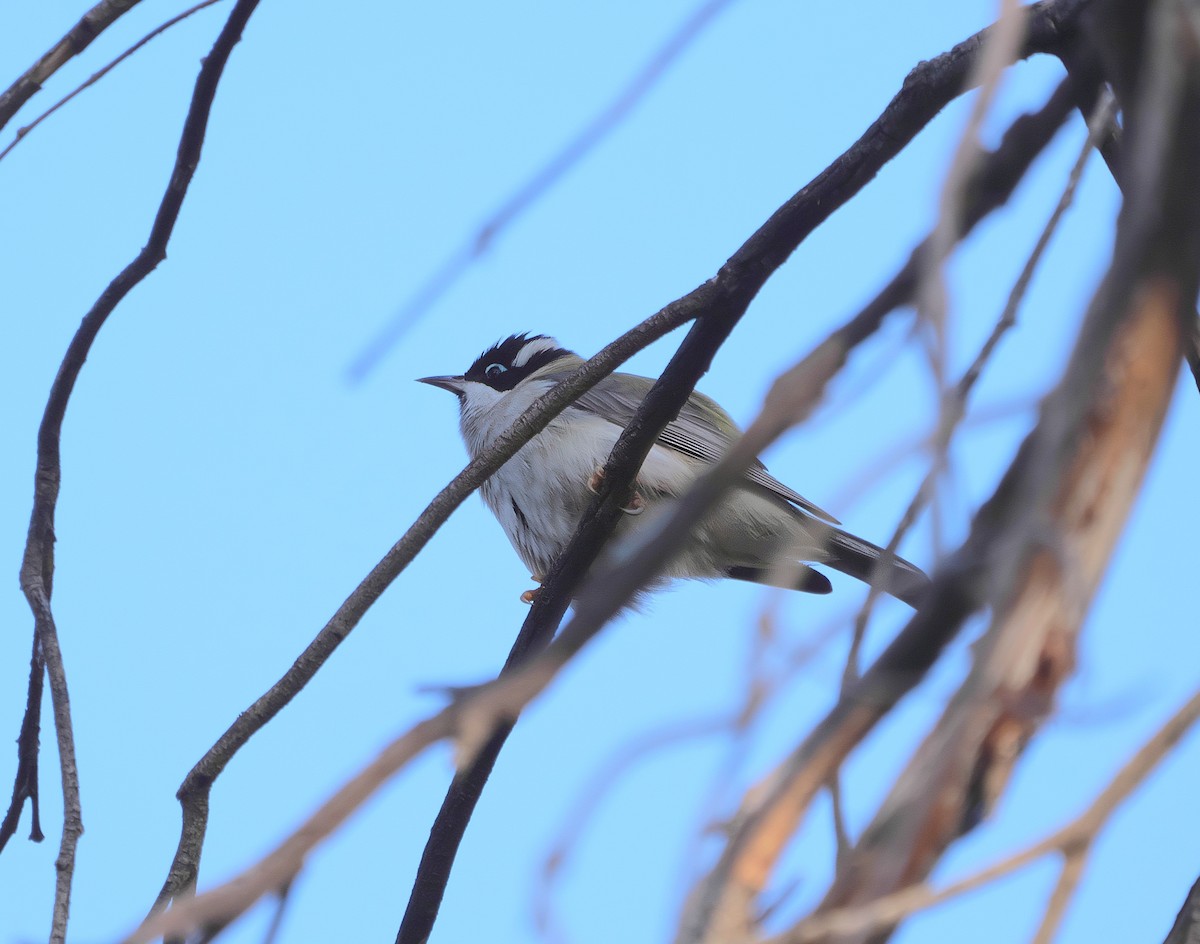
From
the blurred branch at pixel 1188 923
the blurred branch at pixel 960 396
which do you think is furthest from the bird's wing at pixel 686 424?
the blurred branch at pixel 960 396

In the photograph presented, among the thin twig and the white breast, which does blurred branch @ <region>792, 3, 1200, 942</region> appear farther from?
the white breast

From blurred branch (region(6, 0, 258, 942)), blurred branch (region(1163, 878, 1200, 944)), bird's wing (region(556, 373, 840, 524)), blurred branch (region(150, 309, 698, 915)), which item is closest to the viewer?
blurred branch (region(1163, 878, 1200, 944))

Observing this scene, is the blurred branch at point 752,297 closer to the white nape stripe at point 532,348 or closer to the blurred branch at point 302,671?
the blurred branch at point 302,671

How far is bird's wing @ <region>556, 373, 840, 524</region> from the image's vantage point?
6875mm

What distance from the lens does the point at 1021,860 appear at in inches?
40.2

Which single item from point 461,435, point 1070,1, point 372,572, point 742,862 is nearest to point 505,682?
point 742,862

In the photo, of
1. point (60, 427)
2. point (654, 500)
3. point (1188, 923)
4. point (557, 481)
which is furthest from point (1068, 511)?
point (557, 481)

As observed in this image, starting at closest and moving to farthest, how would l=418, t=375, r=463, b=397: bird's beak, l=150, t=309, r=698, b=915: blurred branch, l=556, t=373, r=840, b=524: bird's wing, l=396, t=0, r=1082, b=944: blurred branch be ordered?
1. l=396, t=0, r=1082, b=944: blurred branch
2. l=150, t=309, r=698, b=915: blurred branch
3. l=556, t=373, r=840, b=524: bird's wing
4. l=418, t=375, r=463, b=397: bird's beak

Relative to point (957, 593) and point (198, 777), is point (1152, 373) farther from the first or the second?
point (198, 777)

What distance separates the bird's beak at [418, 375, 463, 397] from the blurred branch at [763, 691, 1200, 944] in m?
7.76

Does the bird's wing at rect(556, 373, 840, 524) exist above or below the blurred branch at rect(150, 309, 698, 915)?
above

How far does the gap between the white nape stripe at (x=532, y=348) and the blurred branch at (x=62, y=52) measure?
239 inches

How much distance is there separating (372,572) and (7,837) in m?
1.69

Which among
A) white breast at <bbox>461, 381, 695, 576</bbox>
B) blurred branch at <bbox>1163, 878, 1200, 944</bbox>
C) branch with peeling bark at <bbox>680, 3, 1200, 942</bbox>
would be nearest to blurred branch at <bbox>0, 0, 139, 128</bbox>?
branch with peeling bark at <bbox>680, 3, 1200, 942</bbox>
